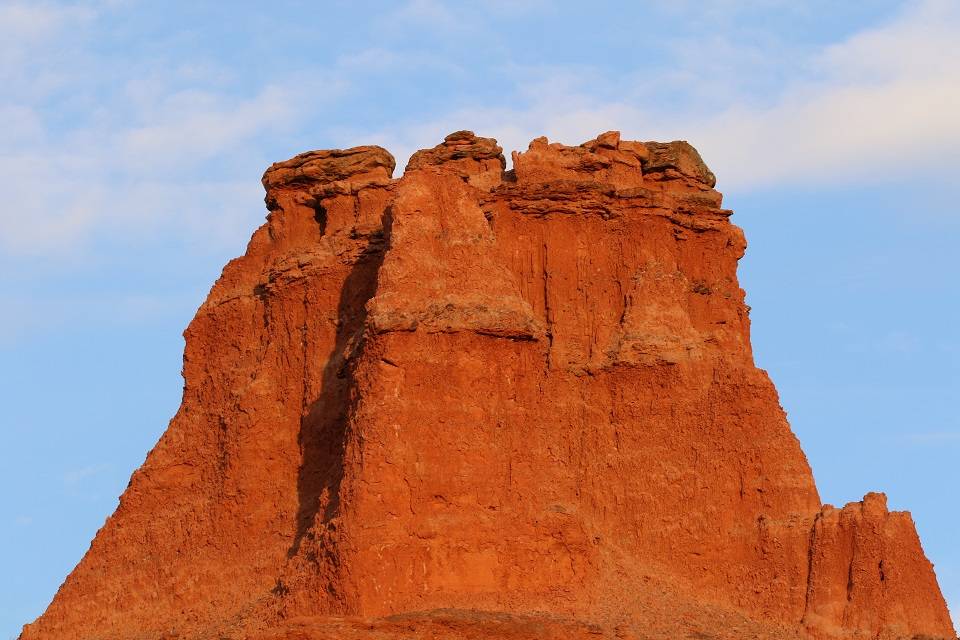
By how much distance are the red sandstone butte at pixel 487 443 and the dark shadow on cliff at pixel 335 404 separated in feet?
0.31

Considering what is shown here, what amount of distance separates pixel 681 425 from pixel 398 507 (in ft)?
28.3

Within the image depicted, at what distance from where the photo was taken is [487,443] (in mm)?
58094

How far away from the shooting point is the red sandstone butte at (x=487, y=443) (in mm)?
56719

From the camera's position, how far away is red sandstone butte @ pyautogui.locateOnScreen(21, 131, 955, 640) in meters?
56.7

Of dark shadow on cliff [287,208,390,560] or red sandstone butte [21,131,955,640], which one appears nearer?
red sandstone butte [21,131,955,640]

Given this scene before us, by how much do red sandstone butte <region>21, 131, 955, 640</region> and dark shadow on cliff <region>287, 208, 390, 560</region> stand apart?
0.31ft

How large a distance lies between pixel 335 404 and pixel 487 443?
17.3 ft

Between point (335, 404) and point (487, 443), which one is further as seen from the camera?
point (335, 404)

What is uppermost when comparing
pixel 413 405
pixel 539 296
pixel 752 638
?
pixel 539 296

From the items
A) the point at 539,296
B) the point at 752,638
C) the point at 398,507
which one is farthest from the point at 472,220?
the point at 752,638

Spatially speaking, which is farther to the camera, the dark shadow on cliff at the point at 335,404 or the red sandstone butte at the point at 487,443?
the dark shadow on cliff at the point at 335,404

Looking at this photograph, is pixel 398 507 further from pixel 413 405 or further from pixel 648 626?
pixel 648 626

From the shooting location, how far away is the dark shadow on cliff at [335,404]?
60.4m

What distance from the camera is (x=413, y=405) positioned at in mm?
57688
